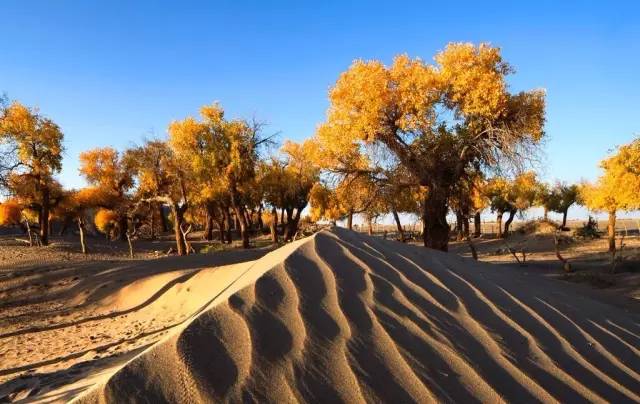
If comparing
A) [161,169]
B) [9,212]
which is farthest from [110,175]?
[161,169]

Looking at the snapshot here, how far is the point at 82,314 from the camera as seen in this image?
25.0 feet

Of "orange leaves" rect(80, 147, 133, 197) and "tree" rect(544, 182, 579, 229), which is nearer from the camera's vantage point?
"orange leaves" rect(80, 147, 133, 197)

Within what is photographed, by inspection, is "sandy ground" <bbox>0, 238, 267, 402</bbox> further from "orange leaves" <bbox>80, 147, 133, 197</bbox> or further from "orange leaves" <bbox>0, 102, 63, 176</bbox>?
"orange leaves" <bbox>80, 147, 133, 197</bbox>

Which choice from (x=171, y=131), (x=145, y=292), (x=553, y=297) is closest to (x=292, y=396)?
(x=553, y=297)

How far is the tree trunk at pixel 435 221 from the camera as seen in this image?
47.1 feet

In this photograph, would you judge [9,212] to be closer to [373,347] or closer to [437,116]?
[437,116]

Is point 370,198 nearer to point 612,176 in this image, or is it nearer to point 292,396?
point 292,396

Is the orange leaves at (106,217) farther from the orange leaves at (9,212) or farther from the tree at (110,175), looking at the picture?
the orange leaves at (9,212)

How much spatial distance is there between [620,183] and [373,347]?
26.0 meters

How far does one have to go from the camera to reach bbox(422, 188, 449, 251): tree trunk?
566 inches

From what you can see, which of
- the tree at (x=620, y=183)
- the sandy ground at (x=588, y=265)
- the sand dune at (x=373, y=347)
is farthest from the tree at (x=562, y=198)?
the sand dune at (x=373, y=347)

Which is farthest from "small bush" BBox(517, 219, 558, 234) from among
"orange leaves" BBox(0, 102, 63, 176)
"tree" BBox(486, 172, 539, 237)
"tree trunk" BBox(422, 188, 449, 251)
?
"orange leaves" BBox(0, 102, 63, 176)

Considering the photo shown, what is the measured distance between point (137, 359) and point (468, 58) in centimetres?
1387

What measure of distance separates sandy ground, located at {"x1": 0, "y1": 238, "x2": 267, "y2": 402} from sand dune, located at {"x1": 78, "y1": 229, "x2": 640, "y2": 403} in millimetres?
847
